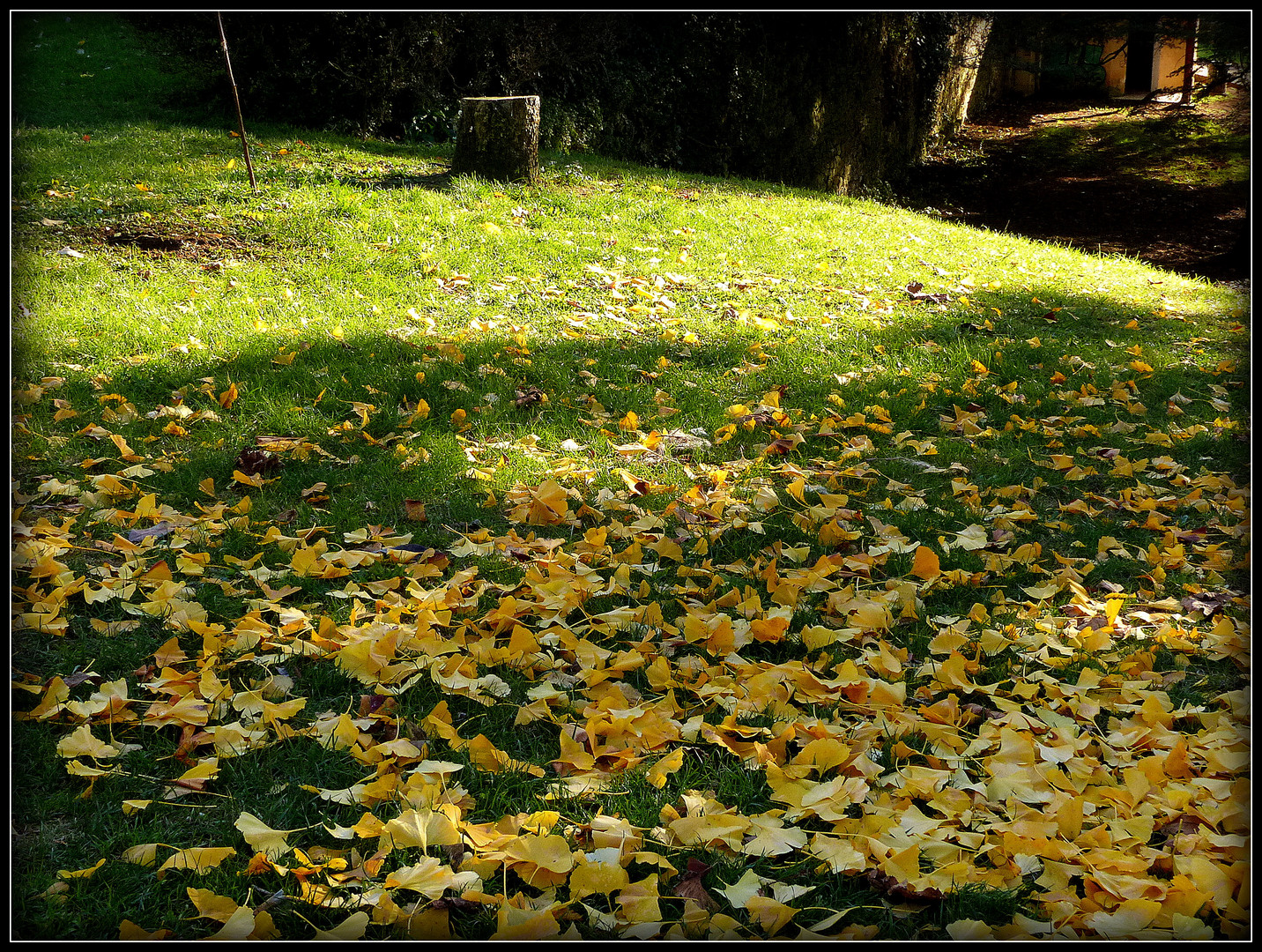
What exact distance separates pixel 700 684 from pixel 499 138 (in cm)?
653

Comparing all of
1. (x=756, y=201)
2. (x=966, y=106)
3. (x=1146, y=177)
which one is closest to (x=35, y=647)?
(x=756, y=201)

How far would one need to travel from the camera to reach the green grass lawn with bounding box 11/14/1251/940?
1659mm

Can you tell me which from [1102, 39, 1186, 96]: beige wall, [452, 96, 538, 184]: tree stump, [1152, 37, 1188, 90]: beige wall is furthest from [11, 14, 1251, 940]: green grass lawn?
[1152, 37, 1188, 90]: beige wall

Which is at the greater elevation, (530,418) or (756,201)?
(756,201)

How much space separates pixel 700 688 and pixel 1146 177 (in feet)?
58.8

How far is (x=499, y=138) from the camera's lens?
7699 millimetres

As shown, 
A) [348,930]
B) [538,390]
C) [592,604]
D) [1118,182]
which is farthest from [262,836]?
[1118,182]

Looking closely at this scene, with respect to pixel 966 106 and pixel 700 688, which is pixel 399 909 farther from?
pixel 966 106

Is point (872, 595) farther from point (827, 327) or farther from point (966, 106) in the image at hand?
point (966, 106)

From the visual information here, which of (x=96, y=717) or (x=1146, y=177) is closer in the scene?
(x=96, y=717)

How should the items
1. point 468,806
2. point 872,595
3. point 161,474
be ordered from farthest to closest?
→ point 161,474
point 872,595
point 468,806

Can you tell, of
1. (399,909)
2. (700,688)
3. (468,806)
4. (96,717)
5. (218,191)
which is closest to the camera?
(399,909)

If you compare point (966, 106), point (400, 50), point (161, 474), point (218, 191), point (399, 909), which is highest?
point (966, 106)

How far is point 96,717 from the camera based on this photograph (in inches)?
81.0
